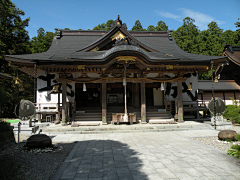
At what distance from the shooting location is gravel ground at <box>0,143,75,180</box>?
3.49 meters

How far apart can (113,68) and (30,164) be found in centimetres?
797

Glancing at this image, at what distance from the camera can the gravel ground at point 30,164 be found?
3490 mm

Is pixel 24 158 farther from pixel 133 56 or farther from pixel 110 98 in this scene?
pixel 110 98

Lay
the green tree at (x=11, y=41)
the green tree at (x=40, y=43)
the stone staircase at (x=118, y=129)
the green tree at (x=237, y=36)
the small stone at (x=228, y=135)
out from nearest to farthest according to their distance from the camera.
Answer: the small stone at (x=228, y=135)
the stone staircase at (x=118, y=129)
the green tree at (x=11, y=41)
the green tree at (x=237, y=36)
the green tree at (x=40, y=43)

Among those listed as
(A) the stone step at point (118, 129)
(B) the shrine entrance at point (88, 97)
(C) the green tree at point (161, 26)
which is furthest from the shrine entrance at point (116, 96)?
(C) the green tree at point (161, 26)

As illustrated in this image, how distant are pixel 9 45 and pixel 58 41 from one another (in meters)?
8.52

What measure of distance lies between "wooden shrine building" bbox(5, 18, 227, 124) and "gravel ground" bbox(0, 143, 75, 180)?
17.2 ft

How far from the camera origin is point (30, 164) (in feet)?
15.2

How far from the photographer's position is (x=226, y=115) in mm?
12406

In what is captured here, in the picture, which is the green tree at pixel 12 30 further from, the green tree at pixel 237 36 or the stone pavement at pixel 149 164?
the green tree at pixel 237 36

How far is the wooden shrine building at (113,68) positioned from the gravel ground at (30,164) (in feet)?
17.2

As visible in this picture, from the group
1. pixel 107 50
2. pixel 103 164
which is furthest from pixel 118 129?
pixel 107 50

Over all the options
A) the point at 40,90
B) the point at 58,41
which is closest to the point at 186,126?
the point at 40,90

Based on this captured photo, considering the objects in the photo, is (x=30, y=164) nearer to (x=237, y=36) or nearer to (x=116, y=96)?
(x=116, y=96)
